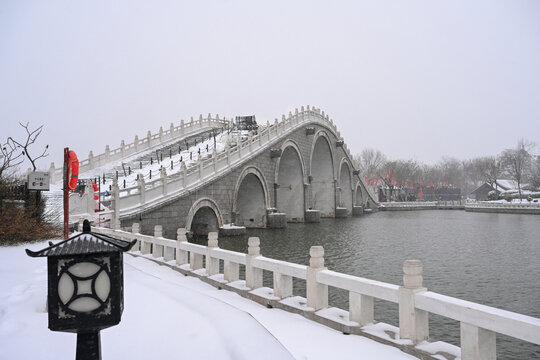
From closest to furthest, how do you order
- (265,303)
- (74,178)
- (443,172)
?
(265,303), (74,178), (443,172)

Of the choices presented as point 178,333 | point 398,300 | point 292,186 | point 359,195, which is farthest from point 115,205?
point 359,195

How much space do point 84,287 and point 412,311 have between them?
3.74 metres

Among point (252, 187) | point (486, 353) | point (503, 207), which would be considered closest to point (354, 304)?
point (486, 353)

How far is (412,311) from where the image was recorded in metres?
4.96

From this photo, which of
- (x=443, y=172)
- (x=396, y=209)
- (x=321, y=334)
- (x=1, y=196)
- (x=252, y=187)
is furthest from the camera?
(x=443, y=172)

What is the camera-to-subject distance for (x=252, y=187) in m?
31.5

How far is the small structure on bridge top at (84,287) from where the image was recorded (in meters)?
2.98

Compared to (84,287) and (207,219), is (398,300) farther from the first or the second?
(207,219)

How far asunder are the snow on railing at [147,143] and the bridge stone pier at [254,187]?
6.26 m

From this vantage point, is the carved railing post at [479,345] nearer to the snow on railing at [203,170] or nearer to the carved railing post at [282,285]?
the carved railing post at [282,285]

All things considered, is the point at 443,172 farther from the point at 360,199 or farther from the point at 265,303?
the point at 265,303

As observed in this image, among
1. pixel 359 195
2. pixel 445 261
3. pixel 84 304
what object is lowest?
pixel 445 261

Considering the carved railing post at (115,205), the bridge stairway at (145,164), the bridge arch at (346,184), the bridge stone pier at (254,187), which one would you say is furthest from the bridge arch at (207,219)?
the bridge arch at (346,184)

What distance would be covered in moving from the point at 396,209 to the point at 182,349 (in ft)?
220
